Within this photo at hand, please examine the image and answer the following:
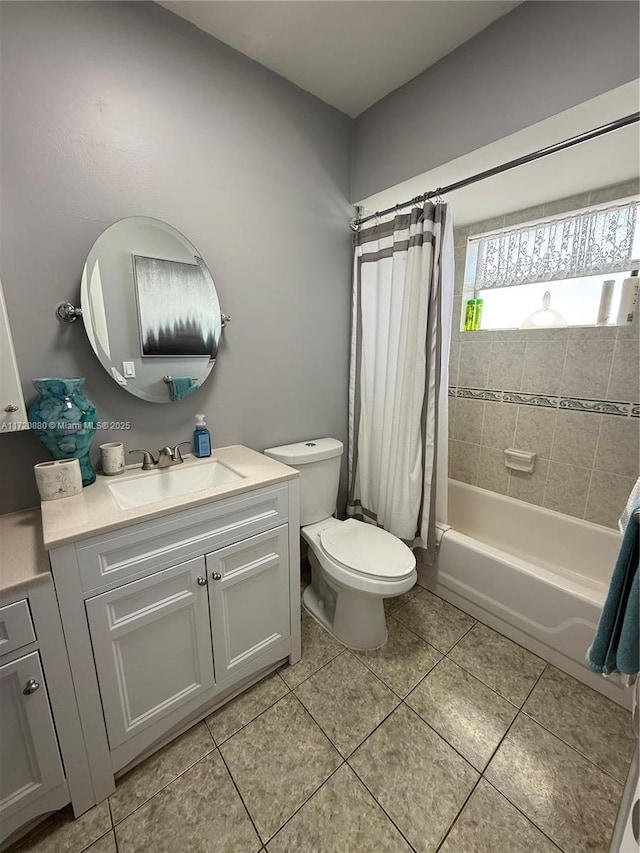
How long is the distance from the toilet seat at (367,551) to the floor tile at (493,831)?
2.18 feet

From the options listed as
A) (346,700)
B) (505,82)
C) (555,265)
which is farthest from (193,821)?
(555,265)

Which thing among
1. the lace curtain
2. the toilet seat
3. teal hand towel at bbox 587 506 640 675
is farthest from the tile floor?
the lace curtain

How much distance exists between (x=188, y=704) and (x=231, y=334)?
4.79 feet

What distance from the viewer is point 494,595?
1.65 m

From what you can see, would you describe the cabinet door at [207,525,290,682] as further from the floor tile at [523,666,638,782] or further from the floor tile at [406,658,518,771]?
the floor tile at [523,666,638,782]

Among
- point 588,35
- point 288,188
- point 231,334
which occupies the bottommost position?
point 231,334

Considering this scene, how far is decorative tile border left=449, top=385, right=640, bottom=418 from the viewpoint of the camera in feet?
5.73

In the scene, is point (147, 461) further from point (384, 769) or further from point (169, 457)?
point (384, 769)

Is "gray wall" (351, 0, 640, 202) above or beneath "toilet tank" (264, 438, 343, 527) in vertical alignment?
above

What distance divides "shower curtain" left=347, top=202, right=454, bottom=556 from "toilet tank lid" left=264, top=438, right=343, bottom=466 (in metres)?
0.32

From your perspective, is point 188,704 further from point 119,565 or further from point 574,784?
point 574,784

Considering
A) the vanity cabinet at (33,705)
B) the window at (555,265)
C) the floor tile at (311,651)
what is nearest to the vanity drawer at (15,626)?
the vanity cabinet at (33,705)

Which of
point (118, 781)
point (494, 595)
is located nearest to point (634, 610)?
point (494, 595)

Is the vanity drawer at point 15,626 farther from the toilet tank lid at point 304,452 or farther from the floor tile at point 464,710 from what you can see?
the floor tile at point 464,710
